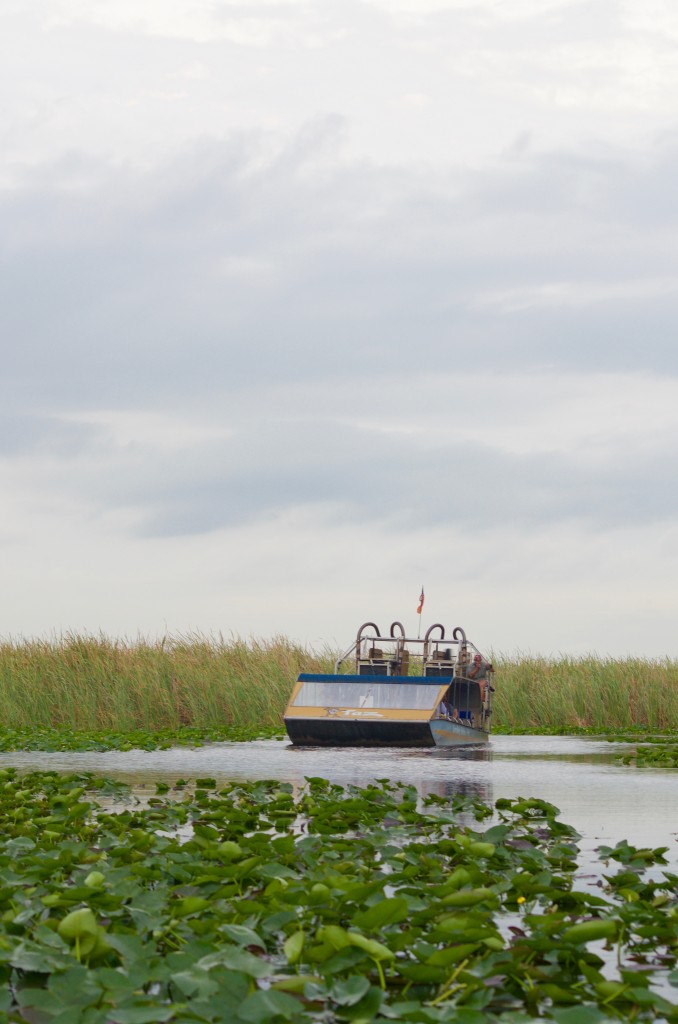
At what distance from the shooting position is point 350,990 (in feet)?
14.3

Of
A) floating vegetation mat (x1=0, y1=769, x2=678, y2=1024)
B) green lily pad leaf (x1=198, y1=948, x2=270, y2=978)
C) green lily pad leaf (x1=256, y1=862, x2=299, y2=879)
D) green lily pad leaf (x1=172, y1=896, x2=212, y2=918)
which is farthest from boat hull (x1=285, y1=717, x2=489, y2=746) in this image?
green lily pad leaf (x1=198, y1=948, x2=270, y2=978)

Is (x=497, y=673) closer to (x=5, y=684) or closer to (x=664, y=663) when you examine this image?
(x=664, y=663)

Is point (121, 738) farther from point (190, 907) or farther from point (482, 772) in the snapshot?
point (190, 907)

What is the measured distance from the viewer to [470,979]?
15.1ft

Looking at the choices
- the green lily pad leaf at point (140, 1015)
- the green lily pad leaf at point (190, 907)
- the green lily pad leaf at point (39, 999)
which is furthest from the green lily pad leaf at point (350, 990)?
the green lily pad leaf at point (190, 907)

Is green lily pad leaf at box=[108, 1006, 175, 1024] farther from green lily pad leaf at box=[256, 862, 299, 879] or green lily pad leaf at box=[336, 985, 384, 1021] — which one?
green lily pad leaf at box=[256, 862, 299, 879]

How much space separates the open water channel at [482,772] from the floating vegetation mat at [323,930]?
144cm

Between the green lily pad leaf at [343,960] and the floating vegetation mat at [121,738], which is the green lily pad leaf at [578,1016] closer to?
the green lily pad leaf at [343,960]

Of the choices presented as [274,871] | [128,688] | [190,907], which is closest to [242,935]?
[190,907]

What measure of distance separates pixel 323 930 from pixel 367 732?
54.6 ft

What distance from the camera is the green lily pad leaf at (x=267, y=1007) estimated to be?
4.00m

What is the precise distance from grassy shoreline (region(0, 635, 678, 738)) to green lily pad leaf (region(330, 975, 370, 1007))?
830 inches

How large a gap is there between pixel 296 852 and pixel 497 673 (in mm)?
24869

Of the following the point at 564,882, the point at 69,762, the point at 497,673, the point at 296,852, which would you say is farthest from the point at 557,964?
the point at 497,673
